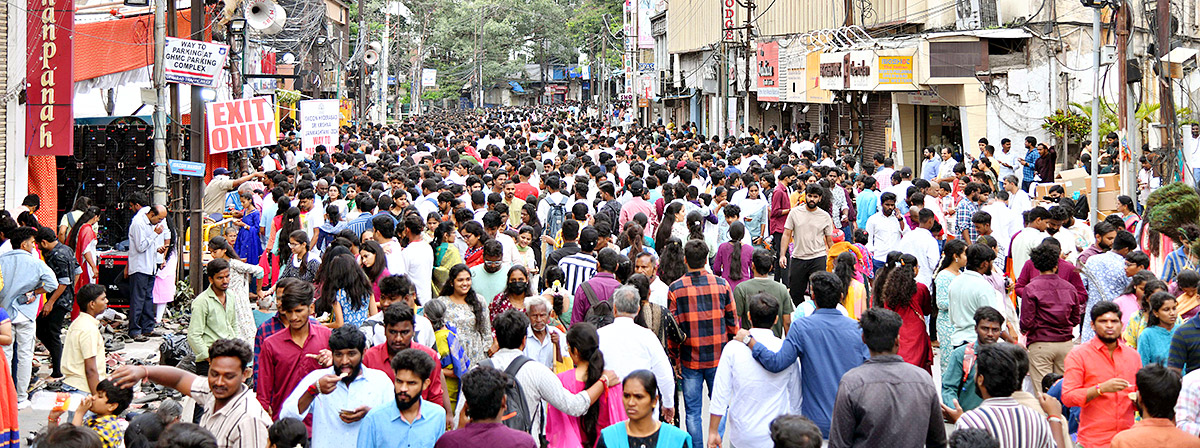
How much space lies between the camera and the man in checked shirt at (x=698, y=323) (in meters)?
7.14

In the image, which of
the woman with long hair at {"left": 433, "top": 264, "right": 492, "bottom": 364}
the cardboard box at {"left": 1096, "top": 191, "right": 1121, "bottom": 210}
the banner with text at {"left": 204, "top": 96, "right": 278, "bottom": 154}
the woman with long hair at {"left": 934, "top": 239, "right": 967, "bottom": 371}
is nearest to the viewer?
the woman with long hair at {"left": 433, "top": 264, "right": 492, "bottom": 364}

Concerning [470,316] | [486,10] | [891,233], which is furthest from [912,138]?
[486,10]

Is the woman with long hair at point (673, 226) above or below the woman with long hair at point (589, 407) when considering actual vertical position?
above

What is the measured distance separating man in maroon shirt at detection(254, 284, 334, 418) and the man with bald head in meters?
5.52

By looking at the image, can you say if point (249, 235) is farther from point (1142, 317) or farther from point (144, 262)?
point (1142, 317)

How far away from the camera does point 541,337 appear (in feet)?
20.9

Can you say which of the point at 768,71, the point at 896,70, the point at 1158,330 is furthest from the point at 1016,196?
the point at 768,71

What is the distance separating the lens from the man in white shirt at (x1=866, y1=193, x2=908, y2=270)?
36.6 feet

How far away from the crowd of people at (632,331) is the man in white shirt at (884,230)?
0.03 metres

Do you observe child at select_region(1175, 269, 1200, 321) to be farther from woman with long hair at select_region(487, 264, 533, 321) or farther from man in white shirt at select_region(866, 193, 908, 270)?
man in white shirt at select_region(866, 193, 908, 270)

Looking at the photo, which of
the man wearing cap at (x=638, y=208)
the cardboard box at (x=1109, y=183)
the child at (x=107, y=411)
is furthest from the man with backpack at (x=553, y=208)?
the cardboard box at (x=1109, y=183)

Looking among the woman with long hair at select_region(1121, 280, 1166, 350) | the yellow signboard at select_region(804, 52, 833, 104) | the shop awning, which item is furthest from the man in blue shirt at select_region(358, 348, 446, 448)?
the yellow signboard at select_region(804, 52, 833, 104)

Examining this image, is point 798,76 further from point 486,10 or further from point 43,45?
point 486,10

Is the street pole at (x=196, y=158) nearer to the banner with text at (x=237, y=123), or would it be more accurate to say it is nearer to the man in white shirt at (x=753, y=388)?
the banner with text at (x=237, y=123)
